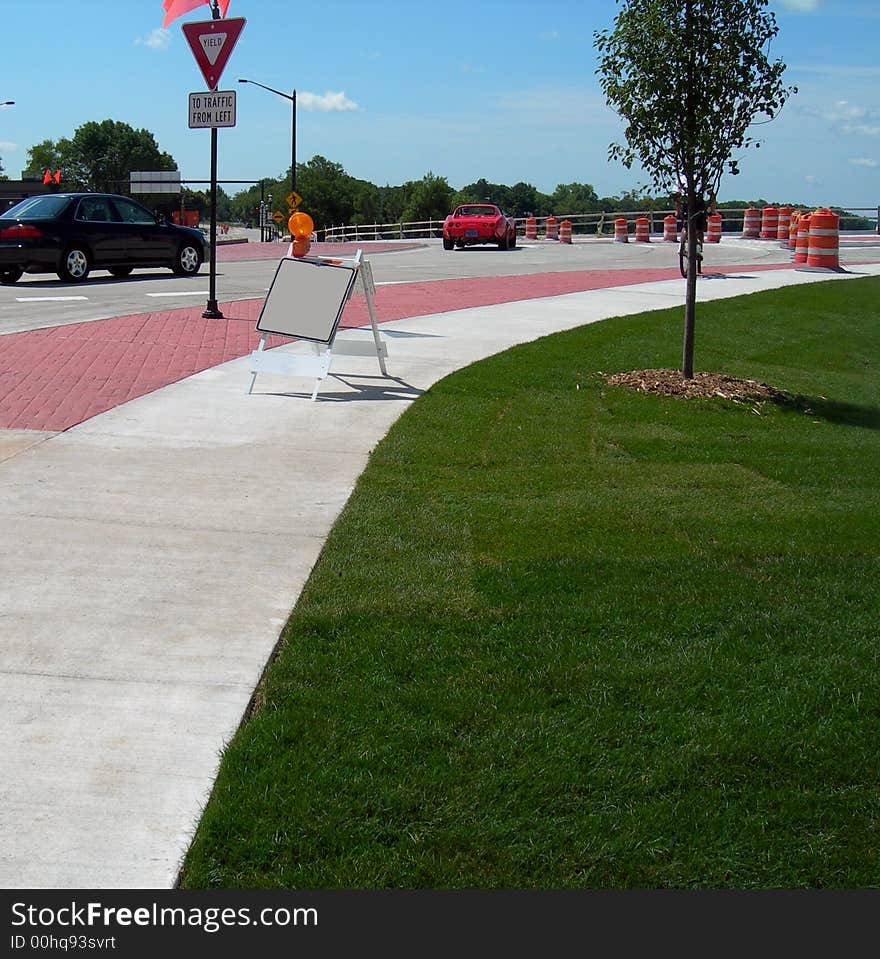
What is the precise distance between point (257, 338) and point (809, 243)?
16.9 meters

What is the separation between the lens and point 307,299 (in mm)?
10305

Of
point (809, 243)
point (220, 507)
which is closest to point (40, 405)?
point (220, 507)

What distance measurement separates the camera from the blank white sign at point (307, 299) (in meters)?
10.2

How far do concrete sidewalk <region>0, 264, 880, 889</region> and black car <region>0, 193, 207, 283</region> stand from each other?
1118 cm

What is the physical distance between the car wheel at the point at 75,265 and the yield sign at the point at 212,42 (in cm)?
800

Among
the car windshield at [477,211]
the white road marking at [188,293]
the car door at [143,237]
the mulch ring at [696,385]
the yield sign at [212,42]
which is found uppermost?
the yield sign at [212,42]

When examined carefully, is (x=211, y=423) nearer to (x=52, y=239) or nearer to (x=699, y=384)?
(x=699, y=384)

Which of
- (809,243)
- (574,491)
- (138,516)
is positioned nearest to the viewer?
(138,516)

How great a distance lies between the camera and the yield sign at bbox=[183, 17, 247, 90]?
Result: 13.2 metres

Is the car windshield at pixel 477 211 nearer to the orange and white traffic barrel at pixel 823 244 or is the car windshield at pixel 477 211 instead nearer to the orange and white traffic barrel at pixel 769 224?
the orange and white traffic barrel at pixel 769 224

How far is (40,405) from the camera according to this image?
909 centimetres

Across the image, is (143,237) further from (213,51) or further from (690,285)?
(690,285)

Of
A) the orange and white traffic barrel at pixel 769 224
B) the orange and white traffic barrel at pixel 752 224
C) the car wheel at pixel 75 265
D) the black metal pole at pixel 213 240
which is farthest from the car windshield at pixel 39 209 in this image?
the orange and white traffic barrel at pixel 752 224

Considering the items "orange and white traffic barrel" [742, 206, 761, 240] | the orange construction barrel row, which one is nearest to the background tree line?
"orange and white traffic barrel" [742, 206, 761, 240]
